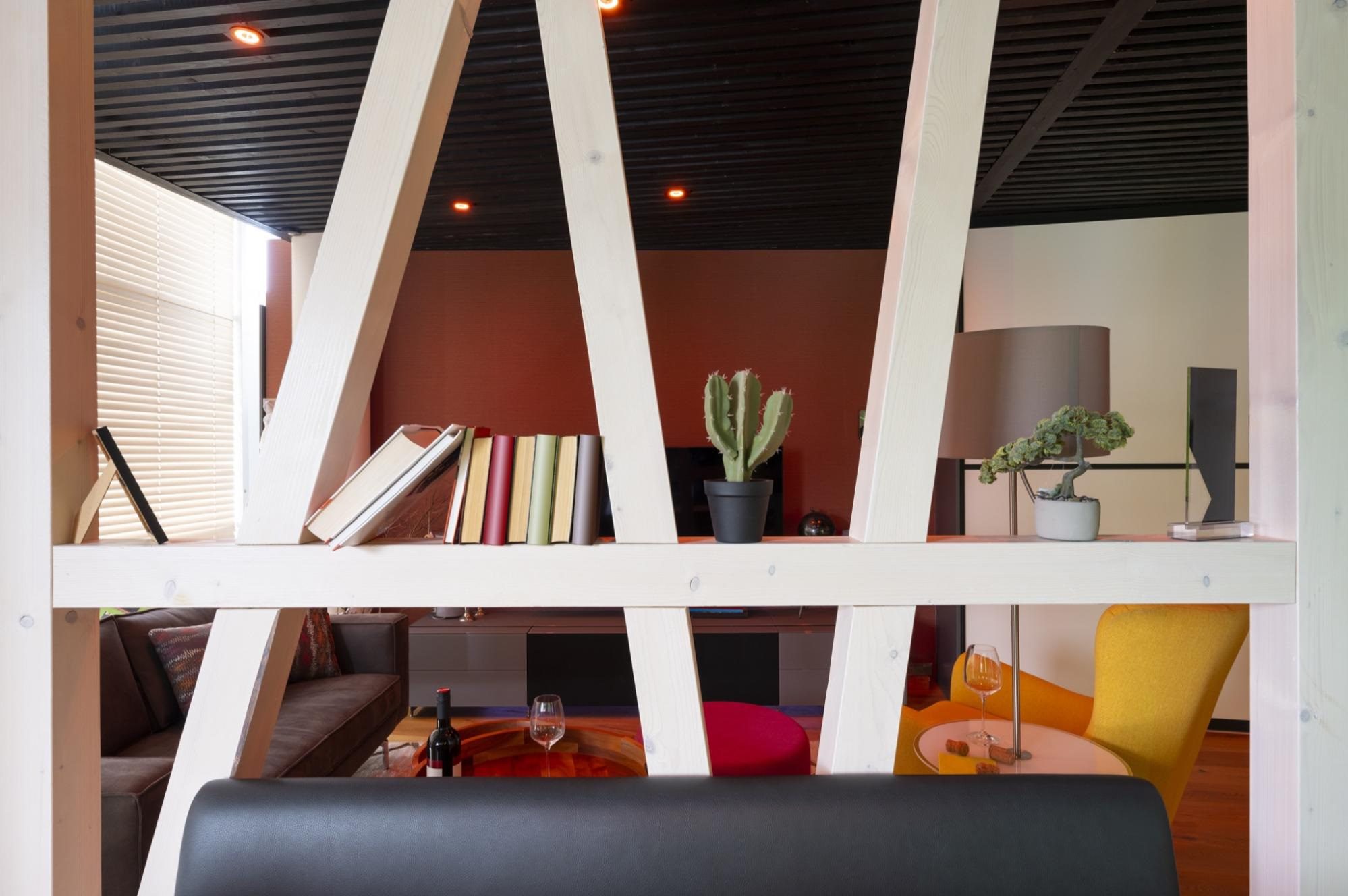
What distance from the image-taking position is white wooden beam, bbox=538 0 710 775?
1.14 meters

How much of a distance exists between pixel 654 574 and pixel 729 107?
2.16 meters

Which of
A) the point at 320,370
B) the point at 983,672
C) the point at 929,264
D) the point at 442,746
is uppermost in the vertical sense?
the point at 929,264

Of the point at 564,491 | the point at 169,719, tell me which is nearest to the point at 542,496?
the point at 564,491

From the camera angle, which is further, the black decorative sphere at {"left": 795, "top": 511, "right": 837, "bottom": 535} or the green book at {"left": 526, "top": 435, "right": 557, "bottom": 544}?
the black decorative sphere at {"left": 795, "top": 511, "right": 837, "bottom": 535}

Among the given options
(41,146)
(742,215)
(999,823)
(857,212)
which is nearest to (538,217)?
(742,215)

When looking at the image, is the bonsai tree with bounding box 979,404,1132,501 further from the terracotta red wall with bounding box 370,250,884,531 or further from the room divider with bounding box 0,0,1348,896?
the terracotta red wall with bounding box 370,250,884,531

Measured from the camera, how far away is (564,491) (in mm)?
1171

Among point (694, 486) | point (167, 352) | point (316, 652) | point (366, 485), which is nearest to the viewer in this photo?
point (366, 485)

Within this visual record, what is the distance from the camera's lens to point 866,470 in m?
1.19

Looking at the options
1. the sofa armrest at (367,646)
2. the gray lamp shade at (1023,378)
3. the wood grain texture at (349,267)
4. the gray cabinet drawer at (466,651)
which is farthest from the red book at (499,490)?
the gray cabinet drawer at (466,651)

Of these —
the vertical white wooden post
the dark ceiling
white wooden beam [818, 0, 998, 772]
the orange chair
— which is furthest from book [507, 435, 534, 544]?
the dark ceiling

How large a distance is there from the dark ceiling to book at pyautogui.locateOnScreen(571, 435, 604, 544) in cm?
163

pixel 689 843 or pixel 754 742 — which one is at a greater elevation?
pixel 689 843

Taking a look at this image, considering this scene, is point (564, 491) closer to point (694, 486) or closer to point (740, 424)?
point (740, 424)
